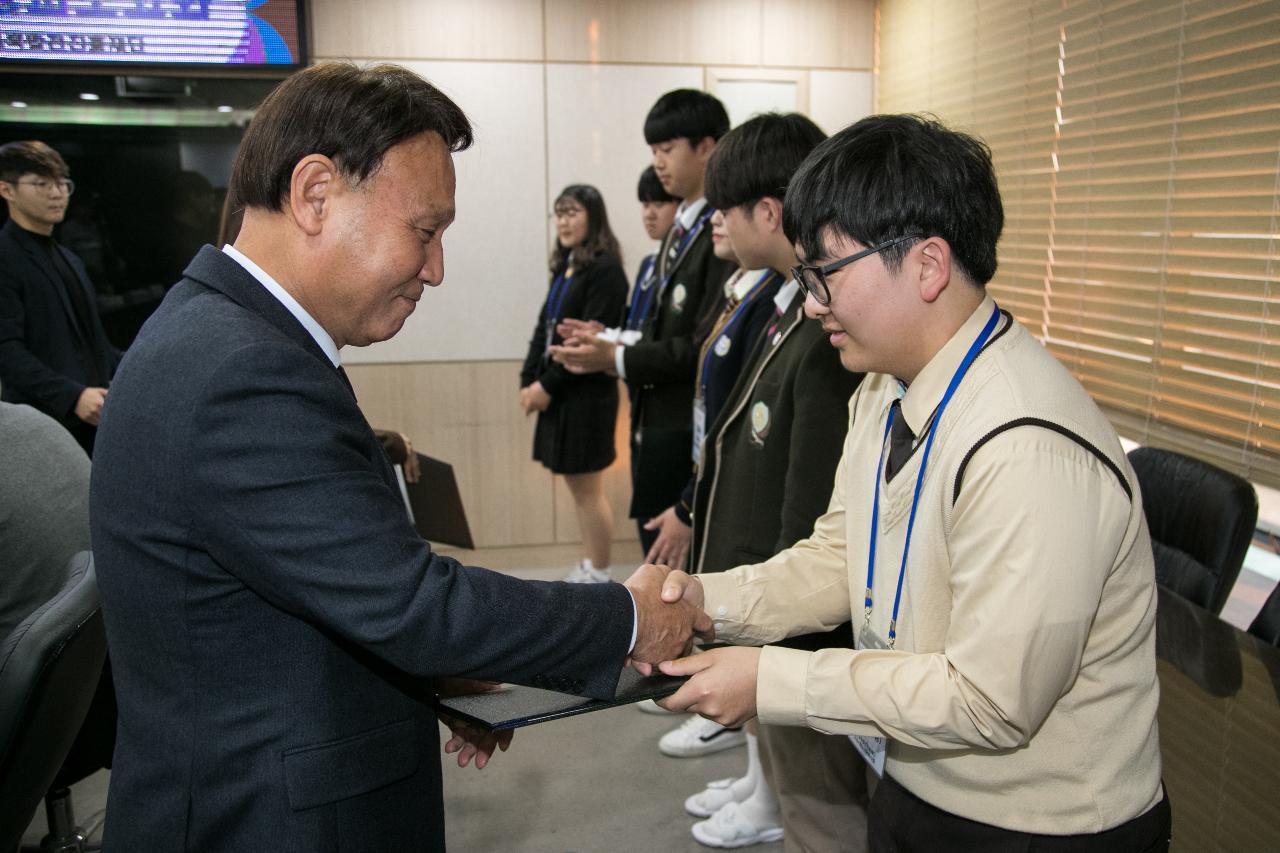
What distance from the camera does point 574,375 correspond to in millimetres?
4047

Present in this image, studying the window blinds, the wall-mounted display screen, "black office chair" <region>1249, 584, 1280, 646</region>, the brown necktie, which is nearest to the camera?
the brown necktie

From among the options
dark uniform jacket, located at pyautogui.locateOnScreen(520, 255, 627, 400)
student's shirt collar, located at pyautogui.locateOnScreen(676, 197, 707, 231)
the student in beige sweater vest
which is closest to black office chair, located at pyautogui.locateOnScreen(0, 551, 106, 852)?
the student in beige sweater vest

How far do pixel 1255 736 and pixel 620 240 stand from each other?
3.52 metres

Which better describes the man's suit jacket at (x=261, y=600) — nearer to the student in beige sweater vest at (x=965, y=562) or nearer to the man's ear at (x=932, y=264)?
the student in beige sweater vest at (x=965, y=562)

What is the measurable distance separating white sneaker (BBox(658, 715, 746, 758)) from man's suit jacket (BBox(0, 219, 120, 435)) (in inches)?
95.7

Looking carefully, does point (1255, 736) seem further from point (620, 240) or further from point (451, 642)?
point (620, 240)

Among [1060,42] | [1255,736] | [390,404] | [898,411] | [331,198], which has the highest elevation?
[1060,42]

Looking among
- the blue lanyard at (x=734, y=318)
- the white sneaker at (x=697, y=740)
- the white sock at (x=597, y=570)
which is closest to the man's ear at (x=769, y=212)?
the blue lanyard at (x=734, y=318)

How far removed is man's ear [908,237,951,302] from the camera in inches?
A: 47.8

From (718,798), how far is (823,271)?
1.89m

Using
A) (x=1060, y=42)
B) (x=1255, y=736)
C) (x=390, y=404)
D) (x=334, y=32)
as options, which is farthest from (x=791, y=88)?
(x=1255, y=736)

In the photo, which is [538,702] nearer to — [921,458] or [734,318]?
[921,458]

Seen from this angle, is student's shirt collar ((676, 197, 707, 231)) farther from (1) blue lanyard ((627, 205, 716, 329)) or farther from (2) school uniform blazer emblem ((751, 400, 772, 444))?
(2) school uniform blazer emblem ((751, 400, 772, 444))

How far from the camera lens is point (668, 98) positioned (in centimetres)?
324
